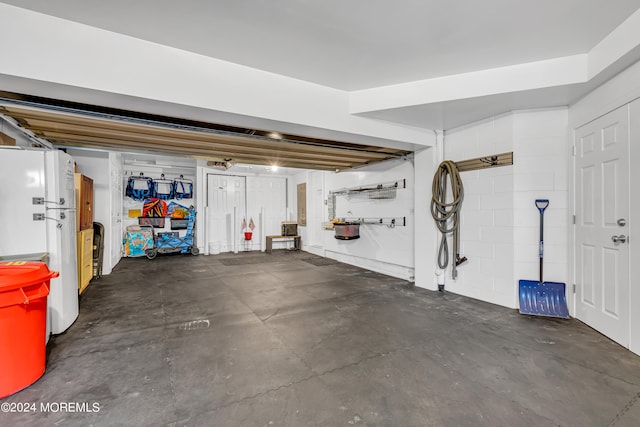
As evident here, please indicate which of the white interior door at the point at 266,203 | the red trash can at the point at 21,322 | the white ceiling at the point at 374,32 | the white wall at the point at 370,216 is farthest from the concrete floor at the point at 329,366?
the white interior door at the point at 266,203

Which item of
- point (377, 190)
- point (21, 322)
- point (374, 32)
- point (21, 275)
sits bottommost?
point (21, 322)

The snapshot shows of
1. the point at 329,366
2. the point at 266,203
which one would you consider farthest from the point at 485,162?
the point at 266,203

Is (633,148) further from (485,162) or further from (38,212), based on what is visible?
(38,212)

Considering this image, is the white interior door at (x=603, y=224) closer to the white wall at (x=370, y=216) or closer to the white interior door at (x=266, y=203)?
the white wall at (x=370, y=216)

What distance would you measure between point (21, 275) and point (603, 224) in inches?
203

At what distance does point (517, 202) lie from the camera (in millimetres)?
3609

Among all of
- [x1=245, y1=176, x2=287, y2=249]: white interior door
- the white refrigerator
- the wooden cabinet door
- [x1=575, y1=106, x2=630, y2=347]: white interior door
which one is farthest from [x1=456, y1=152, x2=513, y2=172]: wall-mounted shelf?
[x1=245, y1=176, x2=287, y2=249]: white interior door

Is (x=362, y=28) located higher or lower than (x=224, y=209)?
higher

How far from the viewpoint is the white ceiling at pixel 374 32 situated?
6.91 feet

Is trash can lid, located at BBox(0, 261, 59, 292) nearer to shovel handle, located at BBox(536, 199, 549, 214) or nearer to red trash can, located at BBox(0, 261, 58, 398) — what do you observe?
red trash can, located at BBox(0, 261, 58, 398)

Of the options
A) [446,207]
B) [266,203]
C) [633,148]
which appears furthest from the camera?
[266,203]

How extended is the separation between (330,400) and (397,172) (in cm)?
456

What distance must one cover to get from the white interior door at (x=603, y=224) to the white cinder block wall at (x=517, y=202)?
8.4 inches

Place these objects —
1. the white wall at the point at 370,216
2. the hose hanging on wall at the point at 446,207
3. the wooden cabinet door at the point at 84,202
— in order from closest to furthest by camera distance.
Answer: the hose hanging on wall at the point at 446,207 → the wooden cabinet door at the point at 84,202 → the white wall at the point at 370,216
